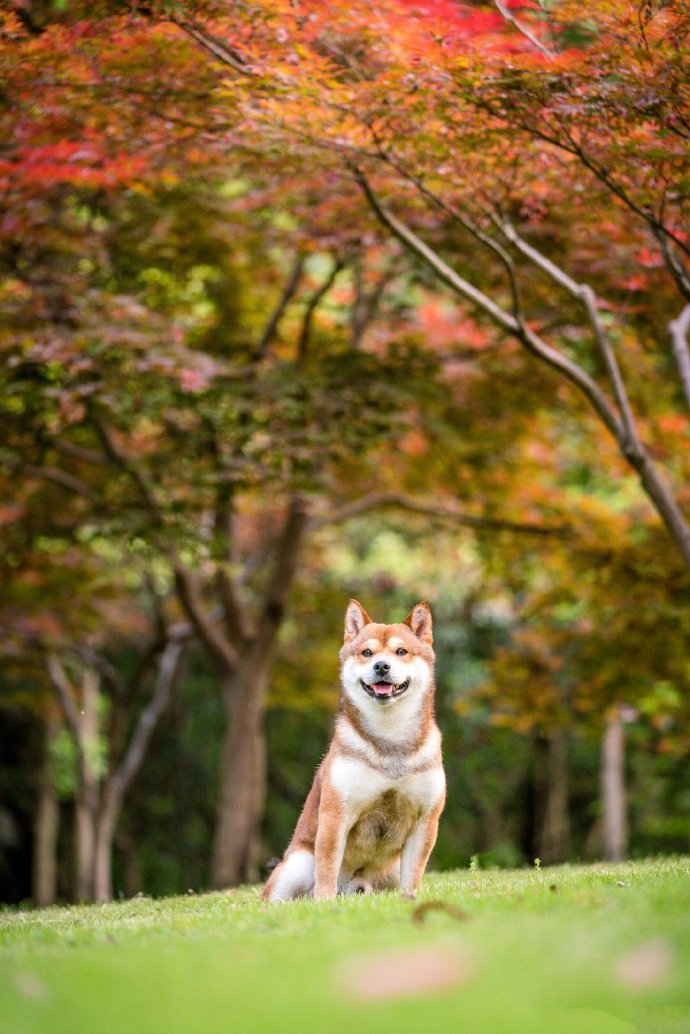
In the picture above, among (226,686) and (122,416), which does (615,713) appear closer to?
(226,686)

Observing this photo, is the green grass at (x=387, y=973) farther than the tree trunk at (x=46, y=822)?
No

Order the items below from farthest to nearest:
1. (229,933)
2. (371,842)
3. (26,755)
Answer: (26,755) < (371,842) < (229,933)

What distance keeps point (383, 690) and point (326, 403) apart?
18.9 ft

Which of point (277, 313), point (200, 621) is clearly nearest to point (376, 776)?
point (200, 621)

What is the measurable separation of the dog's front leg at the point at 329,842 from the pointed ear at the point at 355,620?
88 centimetres

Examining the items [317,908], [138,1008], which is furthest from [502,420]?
[138,1008]

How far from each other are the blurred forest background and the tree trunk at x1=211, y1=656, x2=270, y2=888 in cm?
4

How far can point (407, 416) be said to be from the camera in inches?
524

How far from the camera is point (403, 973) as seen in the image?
4.38 meters

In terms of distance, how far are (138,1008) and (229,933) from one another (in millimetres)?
1118

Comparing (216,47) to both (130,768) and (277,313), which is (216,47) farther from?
(130,768)

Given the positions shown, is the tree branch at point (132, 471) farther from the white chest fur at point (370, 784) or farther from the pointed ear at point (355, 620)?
the white chest fur at point (370, 784)

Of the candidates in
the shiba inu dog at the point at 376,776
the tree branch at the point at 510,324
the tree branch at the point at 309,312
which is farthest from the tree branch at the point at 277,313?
the shiba inu dog at the point at 376,776

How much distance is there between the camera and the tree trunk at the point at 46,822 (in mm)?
19250
